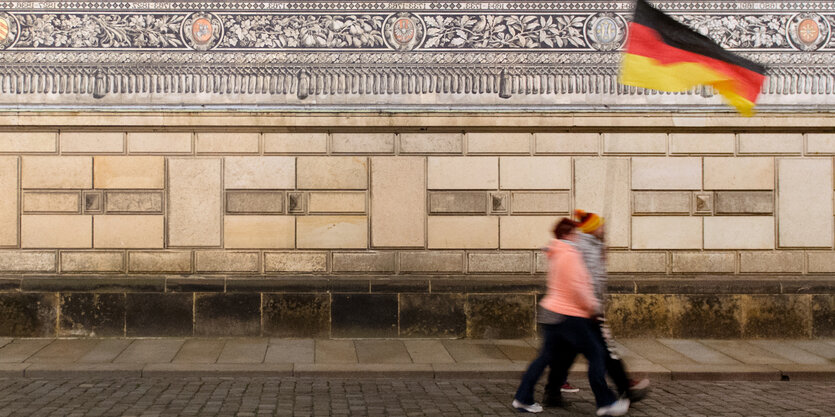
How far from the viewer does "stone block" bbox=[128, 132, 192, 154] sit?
418 inches

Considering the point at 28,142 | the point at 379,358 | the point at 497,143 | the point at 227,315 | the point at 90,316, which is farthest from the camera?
the point at 497,143

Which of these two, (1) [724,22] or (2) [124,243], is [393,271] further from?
(1) [724,22]

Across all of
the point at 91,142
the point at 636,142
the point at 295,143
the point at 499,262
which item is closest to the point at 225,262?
the point at 295,143

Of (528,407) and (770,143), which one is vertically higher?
(770,143)

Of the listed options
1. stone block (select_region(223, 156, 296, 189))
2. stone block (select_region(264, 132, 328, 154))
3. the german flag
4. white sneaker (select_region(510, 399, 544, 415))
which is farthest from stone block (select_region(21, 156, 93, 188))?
the german flag

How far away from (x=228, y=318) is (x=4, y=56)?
472 cm

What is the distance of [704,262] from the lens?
10.9m

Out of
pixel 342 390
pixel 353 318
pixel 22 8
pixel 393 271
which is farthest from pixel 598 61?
pixel 22 8

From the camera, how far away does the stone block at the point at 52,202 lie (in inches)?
416

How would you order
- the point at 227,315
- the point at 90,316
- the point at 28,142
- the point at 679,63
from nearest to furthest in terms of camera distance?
the point at 679,63 < the point at 90,316 < the point at 227,315 < the point at 28,142

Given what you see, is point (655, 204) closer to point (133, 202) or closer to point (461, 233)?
point (461, 233)

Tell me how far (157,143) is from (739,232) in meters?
8.21

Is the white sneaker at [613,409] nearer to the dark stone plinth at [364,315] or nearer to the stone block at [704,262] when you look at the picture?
the dark stone plinth at [364,315]

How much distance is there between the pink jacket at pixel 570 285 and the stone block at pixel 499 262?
4.31 m
